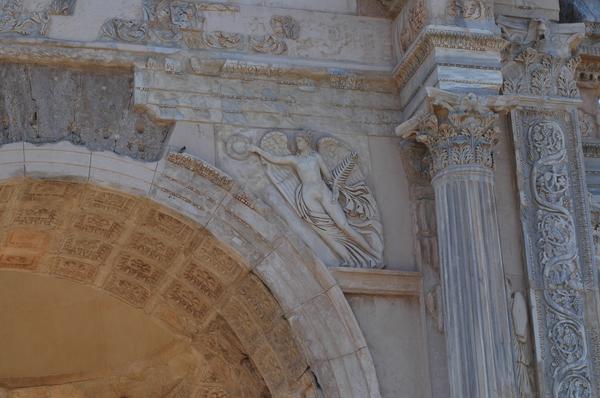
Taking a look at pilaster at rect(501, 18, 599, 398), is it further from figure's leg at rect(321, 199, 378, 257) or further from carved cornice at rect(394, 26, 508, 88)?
figure's leg at rect(321, 199, 378, 257)

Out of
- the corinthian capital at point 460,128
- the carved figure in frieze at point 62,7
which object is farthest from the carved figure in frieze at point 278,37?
the carved figure in frieze at point 62,7

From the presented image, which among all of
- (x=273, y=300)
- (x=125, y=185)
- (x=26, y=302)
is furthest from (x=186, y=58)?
(x=26, y=302)

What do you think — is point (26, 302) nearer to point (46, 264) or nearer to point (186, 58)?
point (46, 264)

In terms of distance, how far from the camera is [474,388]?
34.4 feet

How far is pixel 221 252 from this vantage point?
11414 mm

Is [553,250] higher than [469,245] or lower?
higher

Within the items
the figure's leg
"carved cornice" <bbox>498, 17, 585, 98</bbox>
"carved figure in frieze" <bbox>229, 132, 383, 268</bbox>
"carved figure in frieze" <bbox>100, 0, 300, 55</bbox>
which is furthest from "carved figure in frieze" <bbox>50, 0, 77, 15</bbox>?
"carved cornice" <bbox>498, 17, 585, 98</bbox>

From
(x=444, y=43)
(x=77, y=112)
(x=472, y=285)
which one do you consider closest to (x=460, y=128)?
(x=444, y=43)

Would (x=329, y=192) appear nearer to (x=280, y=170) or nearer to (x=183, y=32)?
(x=280, y=170)

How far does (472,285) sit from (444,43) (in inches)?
79.8

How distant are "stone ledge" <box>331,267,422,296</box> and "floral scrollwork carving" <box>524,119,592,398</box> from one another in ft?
3.39

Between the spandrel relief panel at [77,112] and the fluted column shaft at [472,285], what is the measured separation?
2355 millimetres

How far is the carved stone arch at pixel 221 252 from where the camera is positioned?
36.5 feet

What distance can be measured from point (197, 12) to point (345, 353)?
3.05 metres
